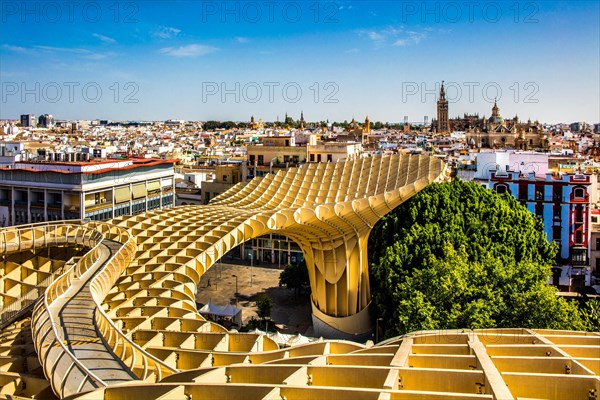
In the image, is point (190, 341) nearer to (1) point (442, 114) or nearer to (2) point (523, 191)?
(2) point (523, 191)

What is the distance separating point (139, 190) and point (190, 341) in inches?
1223

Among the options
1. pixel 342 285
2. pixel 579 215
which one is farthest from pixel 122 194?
pixel 579 215

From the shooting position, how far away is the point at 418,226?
29016 millimetres

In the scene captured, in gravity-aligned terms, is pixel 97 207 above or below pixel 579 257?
above

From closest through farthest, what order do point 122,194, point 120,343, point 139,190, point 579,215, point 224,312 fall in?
1. point 120,343
2. point 224,312
3. point 579,215
4. point 122,194
5. point 139,190

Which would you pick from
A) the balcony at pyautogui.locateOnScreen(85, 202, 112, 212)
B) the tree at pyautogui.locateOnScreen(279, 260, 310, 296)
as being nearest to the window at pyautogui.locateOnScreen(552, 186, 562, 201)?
the tree at pyautogui.locateOnScreen(279, 260, 310, 296)

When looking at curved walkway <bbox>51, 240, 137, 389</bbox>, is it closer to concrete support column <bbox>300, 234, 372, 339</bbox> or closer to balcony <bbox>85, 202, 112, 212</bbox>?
concrete support column <bbox>300, 234, 372, 339</bbox>

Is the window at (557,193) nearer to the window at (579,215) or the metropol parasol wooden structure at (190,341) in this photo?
the window at (579,215)

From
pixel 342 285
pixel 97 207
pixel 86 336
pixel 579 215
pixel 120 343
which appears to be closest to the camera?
pixel 120 343

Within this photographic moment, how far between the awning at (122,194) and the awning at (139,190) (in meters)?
0.79

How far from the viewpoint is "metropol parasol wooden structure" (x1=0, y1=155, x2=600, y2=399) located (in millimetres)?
8648

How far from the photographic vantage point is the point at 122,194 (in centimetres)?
4041

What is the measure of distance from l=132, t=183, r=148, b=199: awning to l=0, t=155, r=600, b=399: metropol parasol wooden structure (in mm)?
14872

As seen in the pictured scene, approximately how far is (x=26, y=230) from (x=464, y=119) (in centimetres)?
18808
